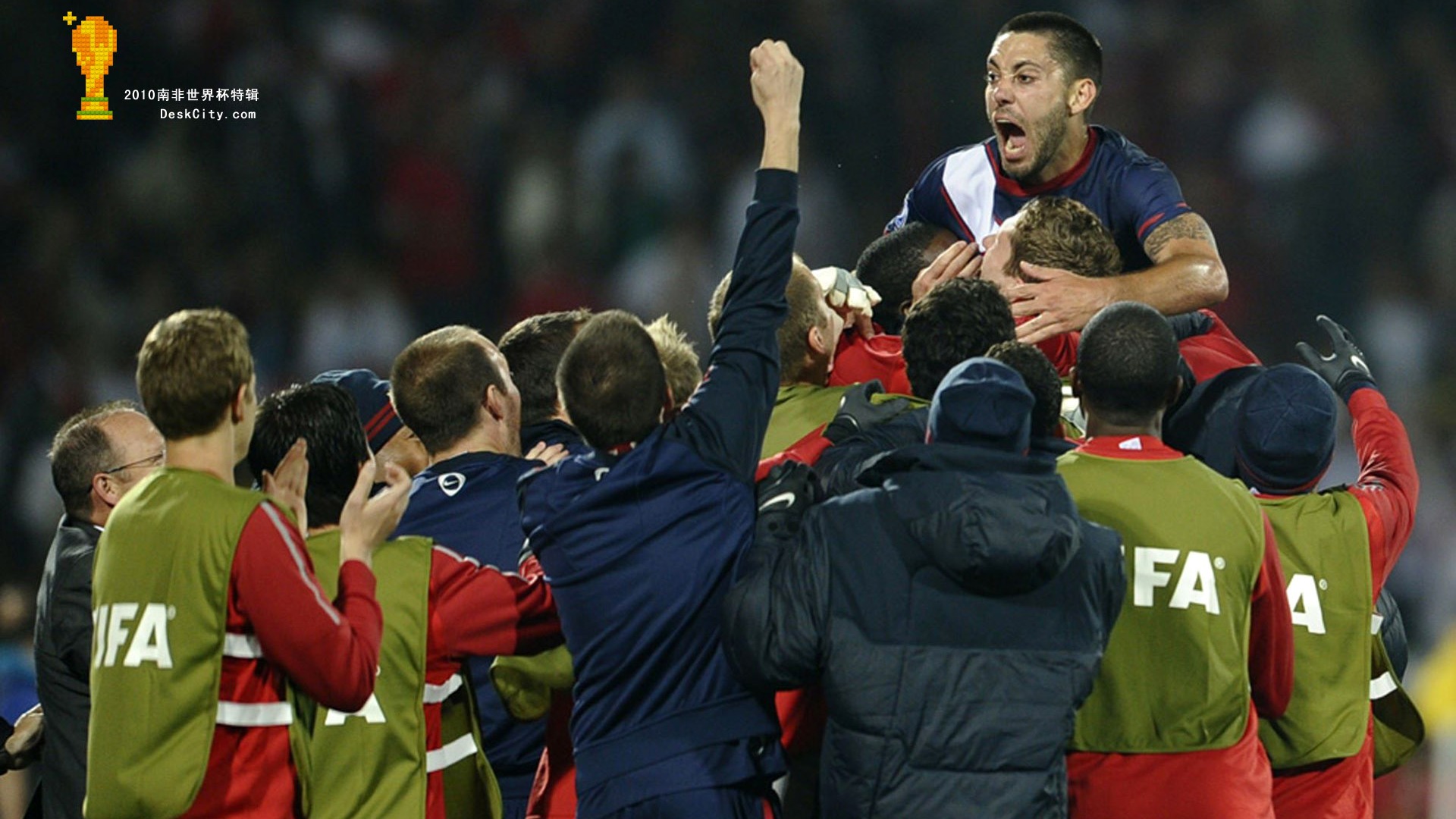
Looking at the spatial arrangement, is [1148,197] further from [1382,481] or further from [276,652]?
[276,652]

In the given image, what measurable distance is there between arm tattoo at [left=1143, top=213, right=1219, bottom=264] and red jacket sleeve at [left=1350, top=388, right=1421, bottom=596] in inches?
22.8

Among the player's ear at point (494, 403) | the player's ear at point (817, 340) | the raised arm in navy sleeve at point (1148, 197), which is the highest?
the raised arm in navy sleeve at point (1148, 197)

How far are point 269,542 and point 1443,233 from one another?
866cm

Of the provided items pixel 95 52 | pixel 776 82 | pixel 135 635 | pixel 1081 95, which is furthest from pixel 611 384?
pixel 95 52

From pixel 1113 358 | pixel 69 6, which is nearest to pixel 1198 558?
pixel 1113 358

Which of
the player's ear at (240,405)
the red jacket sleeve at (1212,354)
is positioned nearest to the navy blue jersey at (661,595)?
the player's ear at (240,405)

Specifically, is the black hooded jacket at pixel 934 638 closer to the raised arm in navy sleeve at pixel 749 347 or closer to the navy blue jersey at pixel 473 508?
the raised arm in navy sleeve at pixel 749 347

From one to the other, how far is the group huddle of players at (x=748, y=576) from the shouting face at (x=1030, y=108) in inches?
32.0

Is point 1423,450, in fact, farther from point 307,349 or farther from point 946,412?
point 946,412

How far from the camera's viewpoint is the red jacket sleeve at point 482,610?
11.6 ft

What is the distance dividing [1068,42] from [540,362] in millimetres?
1956

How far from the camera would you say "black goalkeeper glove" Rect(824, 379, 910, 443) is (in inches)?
146

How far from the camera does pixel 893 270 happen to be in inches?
190

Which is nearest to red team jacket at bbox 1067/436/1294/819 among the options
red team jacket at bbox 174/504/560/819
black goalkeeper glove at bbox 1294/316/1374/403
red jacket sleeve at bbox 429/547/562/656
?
black goalkeeper glove at bbox 1294/316/1374/403
